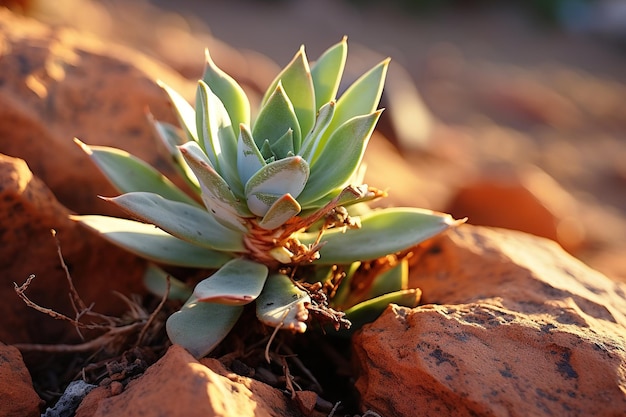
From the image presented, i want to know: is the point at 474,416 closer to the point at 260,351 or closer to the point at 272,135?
the point at 260,351

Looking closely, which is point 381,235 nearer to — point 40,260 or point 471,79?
point 40,260

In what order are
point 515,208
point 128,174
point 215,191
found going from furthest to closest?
point 515,208, point 128,174, point 215,191

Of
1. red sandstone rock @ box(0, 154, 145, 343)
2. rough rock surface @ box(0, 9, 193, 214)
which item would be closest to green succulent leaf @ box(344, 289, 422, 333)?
red sandstone rock @ box(0, 154, 145, 343)

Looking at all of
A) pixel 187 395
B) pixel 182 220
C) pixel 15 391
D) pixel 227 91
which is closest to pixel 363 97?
pixel 227 91

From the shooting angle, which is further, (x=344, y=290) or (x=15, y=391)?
(x=344, y=290)

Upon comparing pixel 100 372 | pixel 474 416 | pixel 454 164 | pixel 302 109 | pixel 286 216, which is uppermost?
pixel 302 109

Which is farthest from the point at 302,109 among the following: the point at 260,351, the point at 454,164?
the point at 454,164

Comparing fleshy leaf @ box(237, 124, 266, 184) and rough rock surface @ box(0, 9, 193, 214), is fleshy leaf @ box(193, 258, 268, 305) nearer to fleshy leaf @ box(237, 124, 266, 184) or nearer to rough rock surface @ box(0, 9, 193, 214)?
fleshy leaf @ box(237, 124, 266, 184)

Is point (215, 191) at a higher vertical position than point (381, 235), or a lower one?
higher

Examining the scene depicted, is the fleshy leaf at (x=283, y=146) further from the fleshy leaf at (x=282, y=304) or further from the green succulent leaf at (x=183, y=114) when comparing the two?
the fleshy leaf at (x=282, y=304)
